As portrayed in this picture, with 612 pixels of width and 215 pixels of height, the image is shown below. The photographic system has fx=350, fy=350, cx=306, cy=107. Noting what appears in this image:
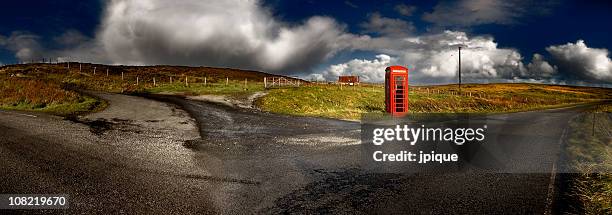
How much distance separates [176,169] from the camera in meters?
7.60

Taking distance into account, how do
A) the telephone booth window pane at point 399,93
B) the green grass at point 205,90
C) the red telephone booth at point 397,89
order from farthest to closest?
the green grass at point 205,90 → the telephone booth window pane at point 399,93 → the red telephone booth at point 397,89

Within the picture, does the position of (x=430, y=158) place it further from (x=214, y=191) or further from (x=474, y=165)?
(x=214, y=191)

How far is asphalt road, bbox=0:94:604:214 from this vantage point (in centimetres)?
557

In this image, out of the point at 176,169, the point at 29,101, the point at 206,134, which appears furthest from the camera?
the point at 29,101

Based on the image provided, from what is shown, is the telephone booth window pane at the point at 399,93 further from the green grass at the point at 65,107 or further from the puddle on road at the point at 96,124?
the green grass at the point at 65,107

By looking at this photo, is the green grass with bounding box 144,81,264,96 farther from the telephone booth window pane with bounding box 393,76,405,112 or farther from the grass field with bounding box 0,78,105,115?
the telephone booth window pane with bounding box 393,76,405,112

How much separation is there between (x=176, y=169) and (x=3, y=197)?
2.86 metres

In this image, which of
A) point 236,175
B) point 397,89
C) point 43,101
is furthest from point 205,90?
point 236,175

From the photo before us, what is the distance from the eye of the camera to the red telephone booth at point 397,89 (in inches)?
841

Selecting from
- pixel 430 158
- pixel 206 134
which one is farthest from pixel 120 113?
pixel 430 158

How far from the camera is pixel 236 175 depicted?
289 inches

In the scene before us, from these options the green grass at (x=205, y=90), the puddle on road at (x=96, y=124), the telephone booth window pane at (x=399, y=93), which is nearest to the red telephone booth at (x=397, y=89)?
the telephone booth window pane at (x=399, y=93)

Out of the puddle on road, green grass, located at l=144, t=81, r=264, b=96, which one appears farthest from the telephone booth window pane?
the puddle on road

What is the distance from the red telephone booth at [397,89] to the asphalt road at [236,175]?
362 inches
